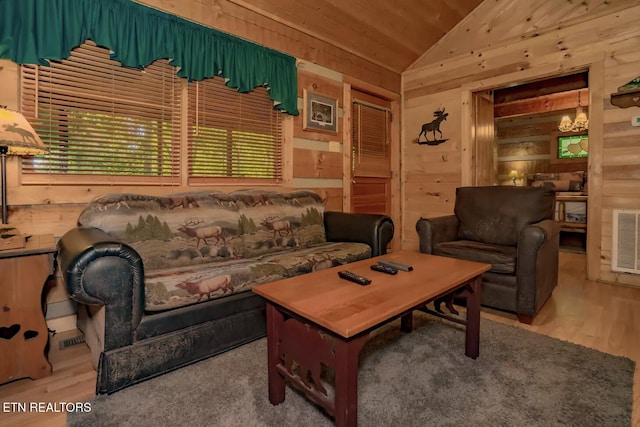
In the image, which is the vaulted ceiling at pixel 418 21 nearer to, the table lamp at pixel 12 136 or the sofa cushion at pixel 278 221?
the sofa cushion at pixel 278 221

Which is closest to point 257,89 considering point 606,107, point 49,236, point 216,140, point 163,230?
point 216,140

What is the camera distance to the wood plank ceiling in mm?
3193

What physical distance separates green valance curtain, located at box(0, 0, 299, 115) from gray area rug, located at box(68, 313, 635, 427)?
2.02 m

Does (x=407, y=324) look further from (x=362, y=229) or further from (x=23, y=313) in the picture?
(x=23, y=313)

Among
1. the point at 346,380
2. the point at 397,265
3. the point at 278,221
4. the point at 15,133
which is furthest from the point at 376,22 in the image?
the point at 346,380

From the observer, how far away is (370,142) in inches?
174

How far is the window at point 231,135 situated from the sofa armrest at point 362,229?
760 millimetres

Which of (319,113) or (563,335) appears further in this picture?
(319,113)

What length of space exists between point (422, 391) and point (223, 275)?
1.16 metres

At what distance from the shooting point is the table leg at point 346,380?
1.07 meters

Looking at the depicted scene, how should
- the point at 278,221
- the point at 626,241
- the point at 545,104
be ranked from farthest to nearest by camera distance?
1. the point at 545,104
2. the point at 626,241
3. the point at 278,221

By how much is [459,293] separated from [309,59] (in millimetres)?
2833

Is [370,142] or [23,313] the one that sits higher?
[370,142]

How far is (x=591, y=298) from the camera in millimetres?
2766
